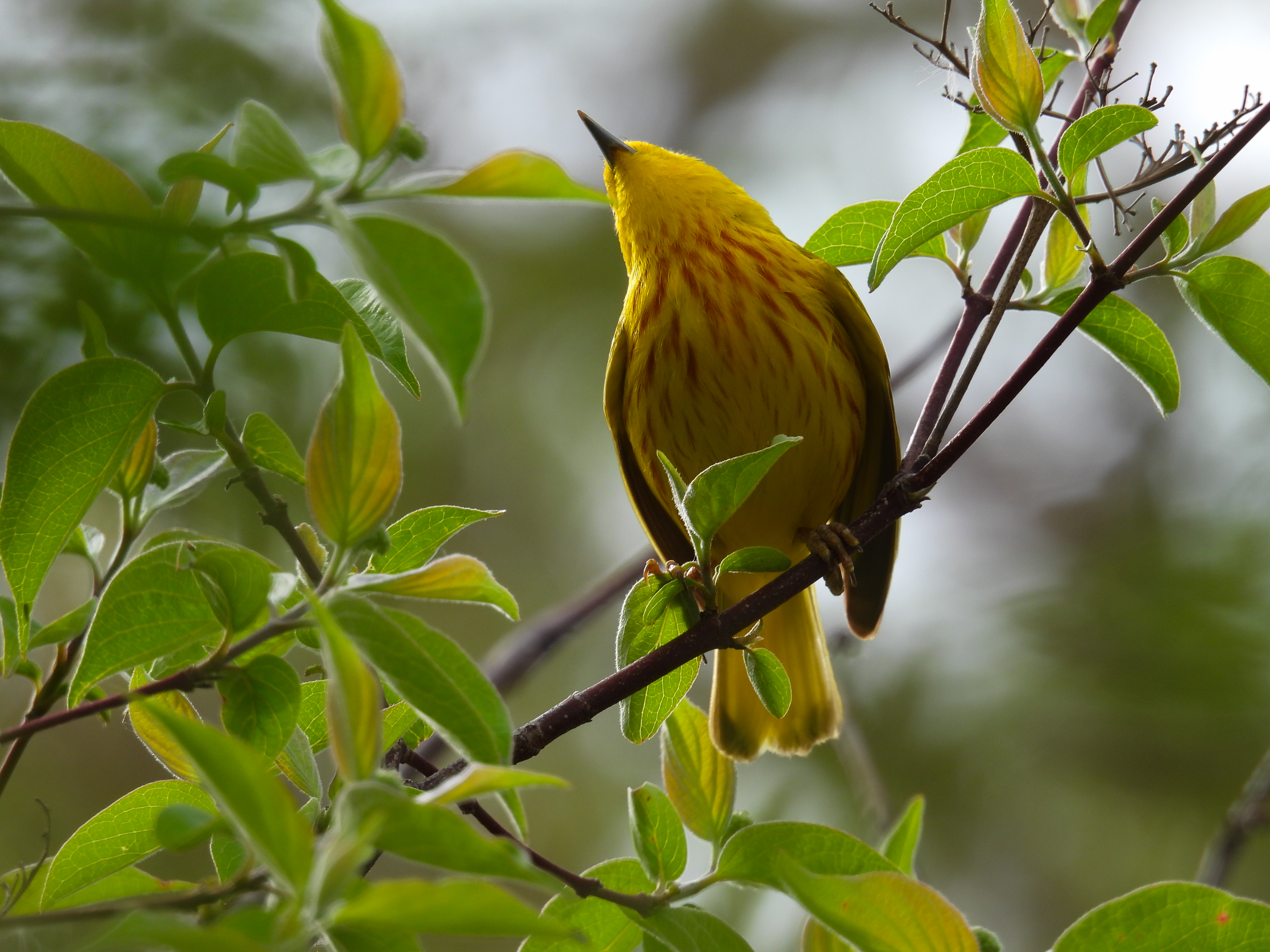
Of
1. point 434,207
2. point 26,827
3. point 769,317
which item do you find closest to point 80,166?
point 769,317

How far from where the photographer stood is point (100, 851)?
3.75 ft

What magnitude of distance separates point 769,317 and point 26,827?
10.7 feet

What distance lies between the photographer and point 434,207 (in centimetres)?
578

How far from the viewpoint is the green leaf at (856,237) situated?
1713 millimetres

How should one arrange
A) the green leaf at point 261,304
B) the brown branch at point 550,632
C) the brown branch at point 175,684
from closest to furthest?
the brown branch at point 175,684 < the green leaf at point 261,304 < the brown branch at point 550,632

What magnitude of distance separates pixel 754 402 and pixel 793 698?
0.74 metres

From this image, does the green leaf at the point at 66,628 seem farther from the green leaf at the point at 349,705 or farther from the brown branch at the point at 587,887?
the green leaf at the point at 349,705

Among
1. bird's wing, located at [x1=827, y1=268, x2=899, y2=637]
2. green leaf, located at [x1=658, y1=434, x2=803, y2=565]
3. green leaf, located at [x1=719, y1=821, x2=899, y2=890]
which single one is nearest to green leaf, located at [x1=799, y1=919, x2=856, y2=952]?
green leaf, located at [x1=719, y1=821, x2=899, y2=890]

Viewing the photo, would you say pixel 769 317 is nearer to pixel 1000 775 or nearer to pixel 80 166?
pixel 80 166

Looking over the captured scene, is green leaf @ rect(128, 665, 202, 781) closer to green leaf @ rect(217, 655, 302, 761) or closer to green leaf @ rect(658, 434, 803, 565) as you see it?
green leaf @ rect(217, 655, 302, 761)

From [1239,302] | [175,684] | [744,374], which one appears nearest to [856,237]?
[1239,302]

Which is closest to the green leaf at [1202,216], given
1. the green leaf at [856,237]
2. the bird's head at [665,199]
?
the green leaf at [856,237]

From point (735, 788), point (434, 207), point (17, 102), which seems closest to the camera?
point (735, 788)

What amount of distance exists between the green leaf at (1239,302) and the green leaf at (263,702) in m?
1.20
